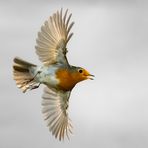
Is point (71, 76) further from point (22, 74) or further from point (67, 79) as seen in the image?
point (22, 74)

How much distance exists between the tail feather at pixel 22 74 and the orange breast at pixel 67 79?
43.8 inches

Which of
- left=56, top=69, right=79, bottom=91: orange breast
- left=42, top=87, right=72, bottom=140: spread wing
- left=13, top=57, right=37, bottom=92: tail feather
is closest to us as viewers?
left=56, top=69, right=79, bottom=91: orange breast

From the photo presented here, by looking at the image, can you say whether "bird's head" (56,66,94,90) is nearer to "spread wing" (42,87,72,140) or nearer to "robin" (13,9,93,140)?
"robin" (13,9,93,140)

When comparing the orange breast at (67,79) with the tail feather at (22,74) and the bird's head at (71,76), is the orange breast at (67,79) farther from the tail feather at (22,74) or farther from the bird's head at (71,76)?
the tail feather at (22,74)

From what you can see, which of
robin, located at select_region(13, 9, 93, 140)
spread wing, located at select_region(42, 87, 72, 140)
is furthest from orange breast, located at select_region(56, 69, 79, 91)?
spread wing, located at select_region(42, 87, 72, 140)

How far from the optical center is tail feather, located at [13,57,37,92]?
2330cm

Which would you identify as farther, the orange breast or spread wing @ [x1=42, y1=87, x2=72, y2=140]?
spread wing @ [x1=42, y1=87, x2=72, y2=140]

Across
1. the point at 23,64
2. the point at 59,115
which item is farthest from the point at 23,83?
the point at 59,115

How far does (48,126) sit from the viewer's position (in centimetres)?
2433

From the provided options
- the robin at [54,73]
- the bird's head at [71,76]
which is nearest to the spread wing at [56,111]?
the robin at [54,73]

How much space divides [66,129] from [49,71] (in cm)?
297

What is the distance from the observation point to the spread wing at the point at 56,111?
2453cm

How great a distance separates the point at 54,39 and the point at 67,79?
2.00 m

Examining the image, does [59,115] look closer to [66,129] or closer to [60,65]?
[66,129]
